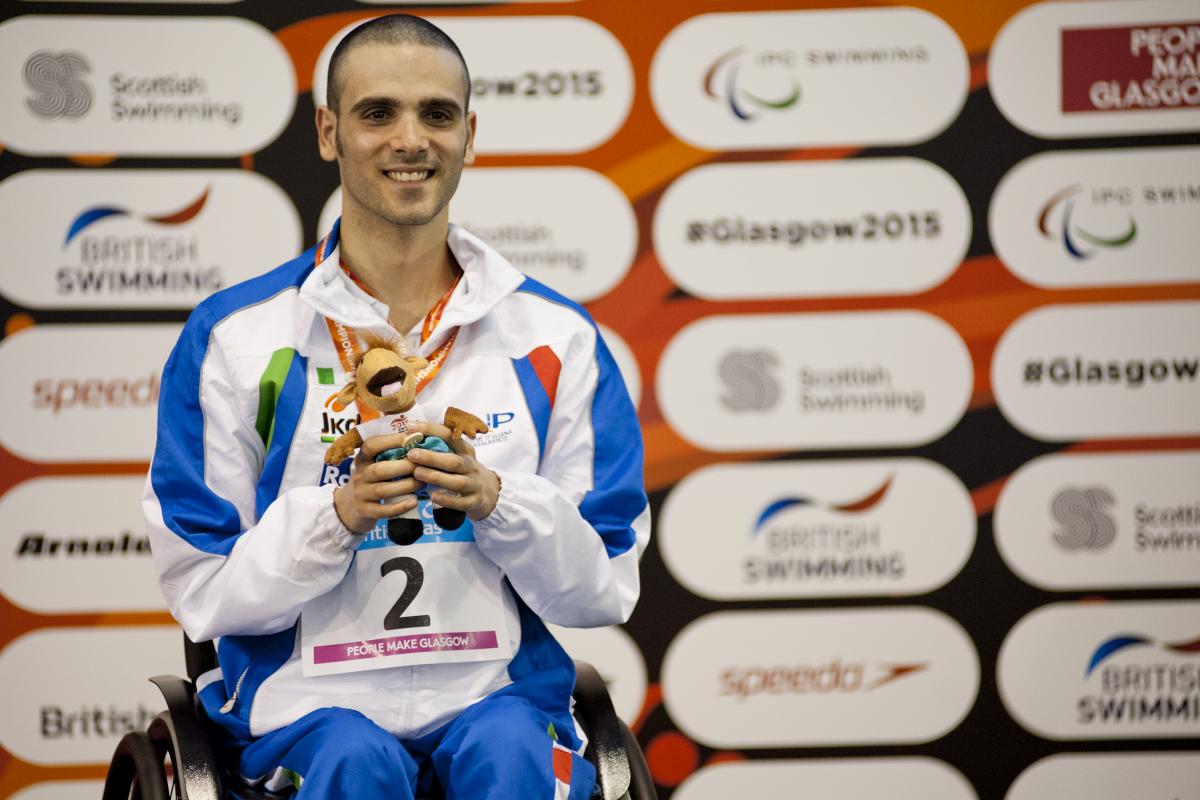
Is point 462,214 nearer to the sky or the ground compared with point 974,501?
nearer to the sky

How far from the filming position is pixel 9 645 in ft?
10.7

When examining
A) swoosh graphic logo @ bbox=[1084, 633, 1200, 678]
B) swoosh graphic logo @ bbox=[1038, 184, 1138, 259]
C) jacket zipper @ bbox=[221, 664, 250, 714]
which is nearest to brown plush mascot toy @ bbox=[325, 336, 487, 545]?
jacket zipper @ bbox=[221, 664, 250, 714]

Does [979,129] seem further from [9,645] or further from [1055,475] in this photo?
[9,645]

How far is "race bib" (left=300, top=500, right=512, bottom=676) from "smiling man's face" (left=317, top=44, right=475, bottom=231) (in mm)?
475

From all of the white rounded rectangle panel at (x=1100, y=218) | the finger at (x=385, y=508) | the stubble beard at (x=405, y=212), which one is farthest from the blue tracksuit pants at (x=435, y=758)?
the white rounded rectangle panel at (x=1100, y=218)

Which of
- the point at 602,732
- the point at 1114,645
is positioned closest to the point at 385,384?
the point at 602,732

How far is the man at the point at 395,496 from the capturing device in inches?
70.9

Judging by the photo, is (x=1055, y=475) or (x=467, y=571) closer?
(x=467, y=571)

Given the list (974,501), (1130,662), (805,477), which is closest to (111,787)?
(805,477)

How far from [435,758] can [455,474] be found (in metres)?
0.42

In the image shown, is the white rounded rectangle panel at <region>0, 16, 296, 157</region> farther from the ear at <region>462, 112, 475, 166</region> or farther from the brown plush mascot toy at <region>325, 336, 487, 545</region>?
the brown plush mascot toy at <region>325, 336, 487, 545</region>

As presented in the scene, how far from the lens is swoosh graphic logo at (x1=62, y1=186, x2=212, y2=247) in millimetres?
3252

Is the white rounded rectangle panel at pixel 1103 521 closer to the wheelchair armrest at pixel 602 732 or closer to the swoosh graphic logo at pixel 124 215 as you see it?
the wheelchair armrest at pixel 602 732

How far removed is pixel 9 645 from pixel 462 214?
1572 mm
